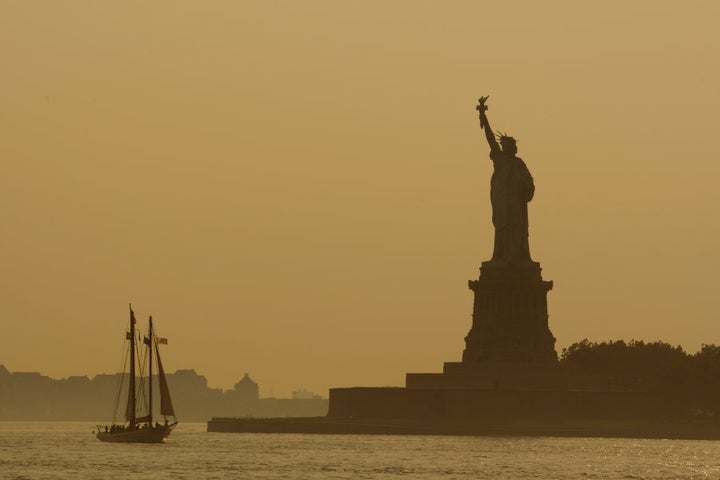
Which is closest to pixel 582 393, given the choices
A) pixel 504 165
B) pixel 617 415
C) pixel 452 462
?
pixel 617 415

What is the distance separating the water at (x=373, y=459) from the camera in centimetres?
11538

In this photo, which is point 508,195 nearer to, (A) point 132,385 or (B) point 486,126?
(B) point 486,126

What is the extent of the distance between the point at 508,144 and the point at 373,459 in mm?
37929

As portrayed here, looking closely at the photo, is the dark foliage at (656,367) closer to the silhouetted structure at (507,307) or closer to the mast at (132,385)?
the silhouetted structure at (507,307)

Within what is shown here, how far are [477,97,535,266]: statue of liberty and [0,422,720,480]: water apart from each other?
14.5m

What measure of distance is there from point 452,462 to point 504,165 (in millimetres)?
40286

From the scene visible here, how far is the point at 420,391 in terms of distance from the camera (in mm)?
156625

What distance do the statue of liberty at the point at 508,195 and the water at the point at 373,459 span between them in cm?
1454

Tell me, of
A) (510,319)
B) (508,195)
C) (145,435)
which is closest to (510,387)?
(510,319)

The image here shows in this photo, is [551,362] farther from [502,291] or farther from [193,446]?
[193,446]

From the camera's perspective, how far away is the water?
379 feet

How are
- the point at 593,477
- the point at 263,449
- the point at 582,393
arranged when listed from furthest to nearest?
the point at 582,393
the point at 263,449
the point at 593,477

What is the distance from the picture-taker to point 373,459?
127500 mm

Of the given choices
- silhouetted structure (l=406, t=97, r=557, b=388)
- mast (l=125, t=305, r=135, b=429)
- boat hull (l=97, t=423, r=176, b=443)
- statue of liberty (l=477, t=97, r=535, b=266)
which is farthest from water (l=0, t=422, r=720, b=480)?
statue of liberty (l=477, t=97, r=535, b=266)
